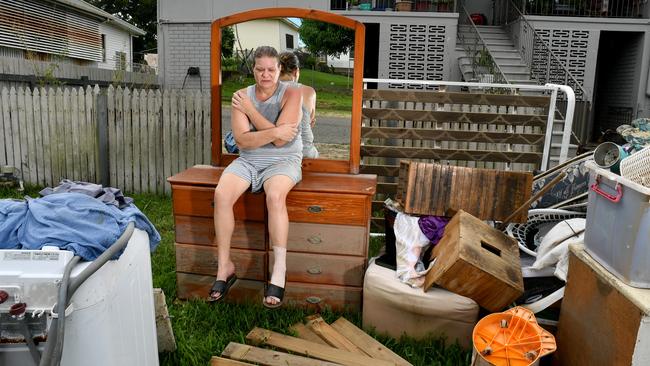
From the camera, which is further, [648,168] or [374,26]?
A: [374,26]

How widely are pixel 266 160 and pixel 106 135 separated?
3.84m

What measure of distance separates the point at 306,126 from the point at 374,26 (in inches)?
407

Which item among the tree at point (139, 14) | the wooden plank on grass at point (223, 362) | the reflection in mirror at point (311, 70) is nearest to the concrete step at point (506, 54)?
the reflection in mirror at point (311, 70)

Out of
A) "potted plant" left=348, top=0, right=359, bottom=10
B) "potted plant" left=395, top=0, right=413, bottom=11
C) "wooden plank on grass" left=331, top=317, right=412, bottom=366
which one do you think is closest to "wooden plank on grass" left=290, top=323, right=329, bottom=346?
"wooden plank on grass" left=331, top=317, right=412, bottom=366

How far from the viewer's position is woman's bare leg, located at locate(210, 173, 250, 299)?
3260 mm

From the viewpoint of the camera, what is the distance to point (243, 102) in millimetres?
3559

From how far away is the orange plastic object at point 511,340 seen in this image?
2.38 m

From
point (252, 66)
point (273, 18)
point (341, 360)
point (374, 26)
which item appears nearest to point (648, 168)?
point (341, 360)

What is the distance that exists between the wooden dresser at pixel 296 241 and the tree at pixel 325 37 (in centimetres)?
108

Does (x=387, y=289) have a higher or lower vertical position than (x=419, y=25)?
lower

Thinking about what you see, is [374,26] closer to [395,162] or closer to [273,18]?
[395,162]

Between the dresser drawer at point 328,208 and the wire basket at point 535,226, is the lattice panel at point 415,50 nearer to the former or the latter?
the wire basket at point 535,226

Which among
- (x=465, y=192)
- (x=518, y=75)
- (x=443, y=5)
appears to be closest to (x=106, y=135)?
(x=465, y=192)

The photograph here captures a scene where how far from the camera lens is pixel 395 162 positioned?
5.27 metres
